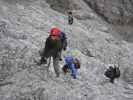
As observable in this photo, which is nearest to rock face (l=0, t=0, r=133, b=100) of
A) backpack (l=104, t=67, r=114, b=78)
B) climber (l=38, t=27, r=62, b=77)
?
backpack (l=104, t=67, r=114, b=78)

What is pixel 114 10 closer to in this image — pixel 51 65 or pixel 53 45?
pixel 51 65

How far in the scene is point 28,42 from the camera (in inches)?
587

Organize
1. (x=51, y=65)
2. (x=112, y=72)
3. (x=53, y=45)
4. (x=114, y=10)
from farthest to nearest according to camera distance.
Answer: (x=114, y=10)
(x=112, y=72)
(x=51, y=65)
(x=53, y=45)

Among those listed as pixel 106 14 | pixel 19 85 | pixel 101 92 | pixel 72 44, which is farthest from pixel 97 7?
pixel 19 85

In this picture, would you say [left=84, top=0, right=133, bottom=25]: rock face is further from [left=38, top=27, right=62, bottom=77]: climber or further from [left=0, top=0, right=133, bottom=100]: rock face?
[left=38, top=27, right=62, bottom=77]: climber

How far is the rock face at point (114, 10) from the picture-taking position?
1125 inches

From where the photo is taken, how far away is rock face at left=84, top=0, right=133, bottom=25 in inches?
1125

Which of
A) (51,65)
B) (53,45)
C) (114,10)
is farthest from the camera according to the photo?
(114,10)

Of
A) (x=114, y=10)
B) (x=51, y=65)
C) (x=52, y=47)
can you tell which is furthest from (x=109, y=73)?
(x=114, y=10)

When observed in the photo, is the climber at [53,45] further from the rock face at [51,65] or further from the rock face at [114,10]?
the rock face at [114,10]

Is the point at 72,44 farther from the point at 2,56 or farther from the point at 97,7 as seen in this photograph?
the point at 97,7

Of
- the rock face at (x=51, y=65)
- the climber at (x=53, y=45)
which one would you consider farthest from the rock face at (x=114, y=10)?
the climber at (x=53, y=45)

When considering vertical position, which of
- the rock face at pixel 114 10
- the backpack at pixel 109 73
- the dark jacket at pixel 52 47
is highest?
the rock face at pixel 114 10

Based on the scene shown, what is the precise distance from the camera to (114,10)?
29297mm
